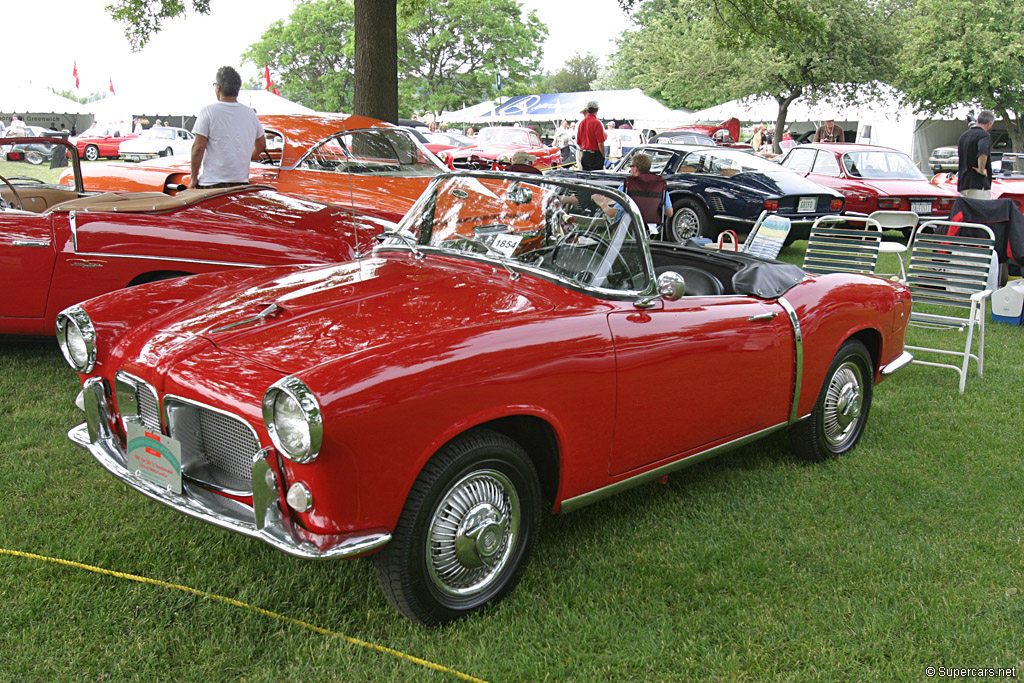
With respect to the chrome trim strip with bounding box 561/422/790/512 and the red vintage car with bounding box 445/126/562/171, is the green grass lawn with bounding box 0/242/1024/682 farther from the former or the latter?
the red vintage car with bounding box 445/126/562/171

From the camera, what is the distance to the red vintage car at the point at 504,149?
68.0ft

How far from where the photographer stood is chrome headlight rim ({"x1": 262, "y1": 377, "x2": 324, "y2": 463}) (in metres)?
2.38

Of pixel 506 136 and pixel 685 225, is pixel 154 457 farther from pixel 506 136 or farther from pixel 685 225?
pixel 506 136

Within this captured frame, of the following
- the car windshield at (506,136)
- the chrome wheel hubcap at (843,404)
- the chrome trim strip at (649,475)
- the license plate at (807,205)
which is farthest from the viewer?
the car windshield at (506,136)

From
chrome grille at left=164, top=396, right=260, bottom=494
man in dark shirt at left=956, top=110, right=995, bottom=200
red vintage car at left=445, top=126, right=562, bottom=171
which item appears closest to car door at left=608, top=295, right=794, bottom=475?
chrome grille at left=164, top=396, right=260, bottom=494

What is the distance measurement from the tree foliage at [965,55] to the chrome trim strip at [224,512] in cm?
3066

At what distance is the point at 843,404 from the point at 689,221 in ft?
24.3

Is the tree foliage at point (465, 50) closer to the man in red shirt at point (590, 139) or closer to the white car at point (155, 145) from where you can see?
the white car at point (155, 145)

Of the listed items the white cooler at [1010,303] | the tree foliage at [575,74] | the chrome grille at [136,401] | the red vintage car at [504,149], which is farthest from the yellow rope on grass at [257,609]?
the tree foliage at [575,74]

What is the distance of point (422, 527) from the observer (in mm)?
2684

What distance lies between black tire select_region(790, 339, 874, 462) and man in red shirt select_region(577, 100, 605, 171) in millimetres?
8473

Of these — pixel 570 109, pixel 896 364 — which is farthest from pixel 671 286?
pixel 570 109

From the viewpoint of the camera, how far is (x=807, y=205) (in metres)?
10.9

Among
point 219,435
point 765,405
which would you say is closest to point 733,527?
point 765,405
